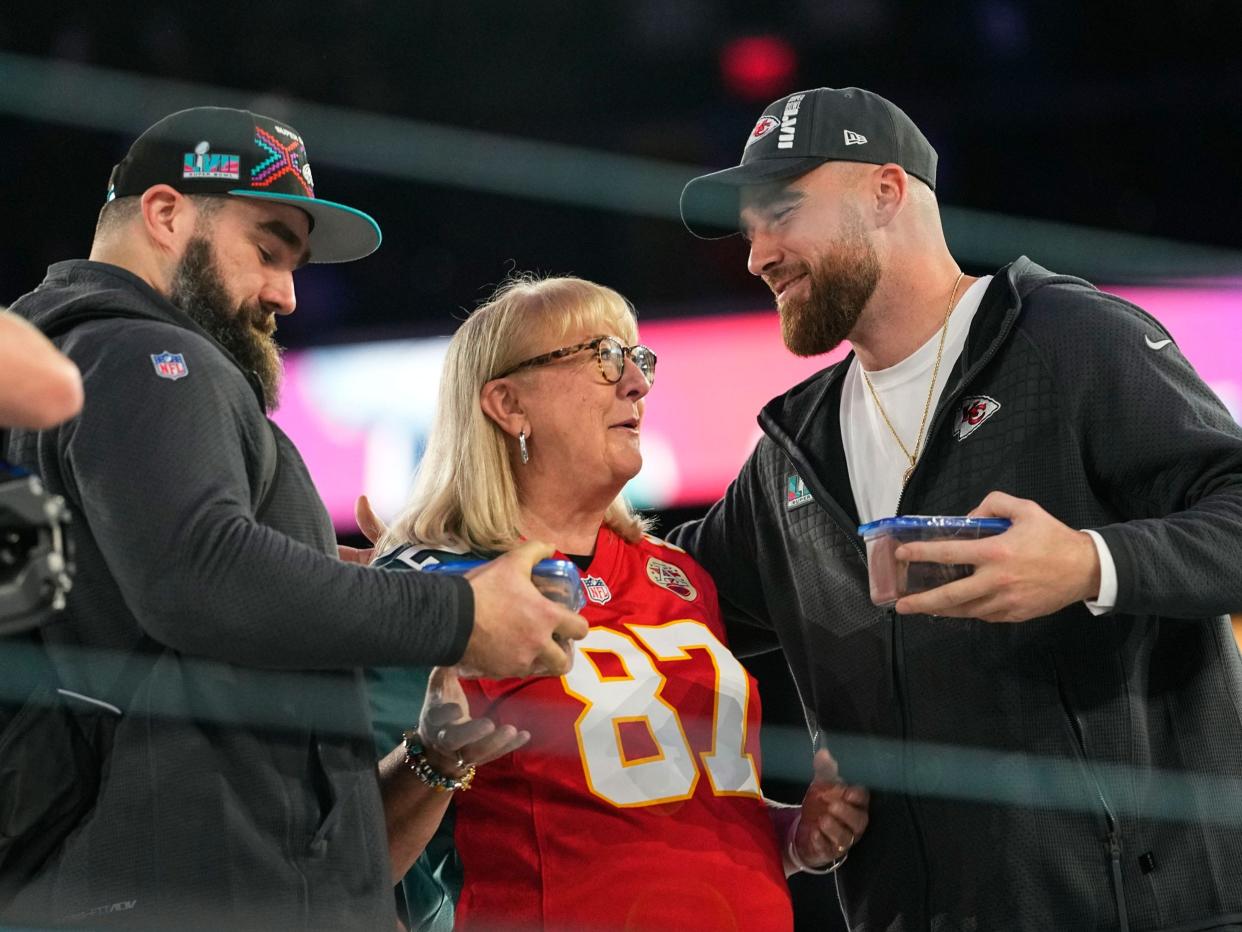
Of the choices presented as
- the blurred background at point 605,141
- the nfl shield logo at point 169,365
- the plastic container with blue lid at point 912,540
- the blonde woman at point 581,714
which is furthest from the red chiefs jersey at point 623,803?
the blurred background at point 605,141

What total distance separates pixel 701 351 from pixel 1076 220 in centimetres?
132

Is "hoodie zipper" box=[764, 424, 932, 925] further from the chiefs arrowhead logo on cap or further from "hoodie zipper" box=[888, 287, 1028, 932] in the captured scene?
the chiefs arrowhead logo on cap

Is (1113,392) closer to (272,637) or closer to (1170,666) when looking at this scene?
(1170,666)

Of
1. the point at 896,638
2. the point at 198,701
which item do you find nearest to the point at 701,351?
the point at 896,638

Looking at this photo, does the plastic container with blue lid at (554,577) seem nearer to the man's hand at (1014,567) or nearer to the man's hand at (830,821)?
the man's hand at (1014,567)

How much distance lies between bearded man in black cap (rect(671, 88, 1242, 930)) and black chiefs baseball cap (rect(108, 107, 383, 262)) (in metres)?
0.92

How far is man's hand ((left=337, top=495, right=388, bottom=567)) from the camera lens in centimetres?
268

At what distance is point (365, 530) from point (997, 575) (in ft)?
4.66

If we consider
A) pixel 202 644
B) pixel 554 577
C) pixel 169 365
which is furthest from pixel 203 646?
pixel 554 577

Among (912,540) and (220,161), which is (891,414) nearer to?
(912,540)

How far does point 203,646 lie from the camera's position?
1.62m

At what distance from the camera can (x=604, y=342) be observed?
Result: 257 cm

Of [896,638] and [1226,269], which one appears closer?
[896,638]

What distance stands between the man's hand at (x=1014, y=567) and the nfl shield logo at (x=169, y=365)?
95 cm
